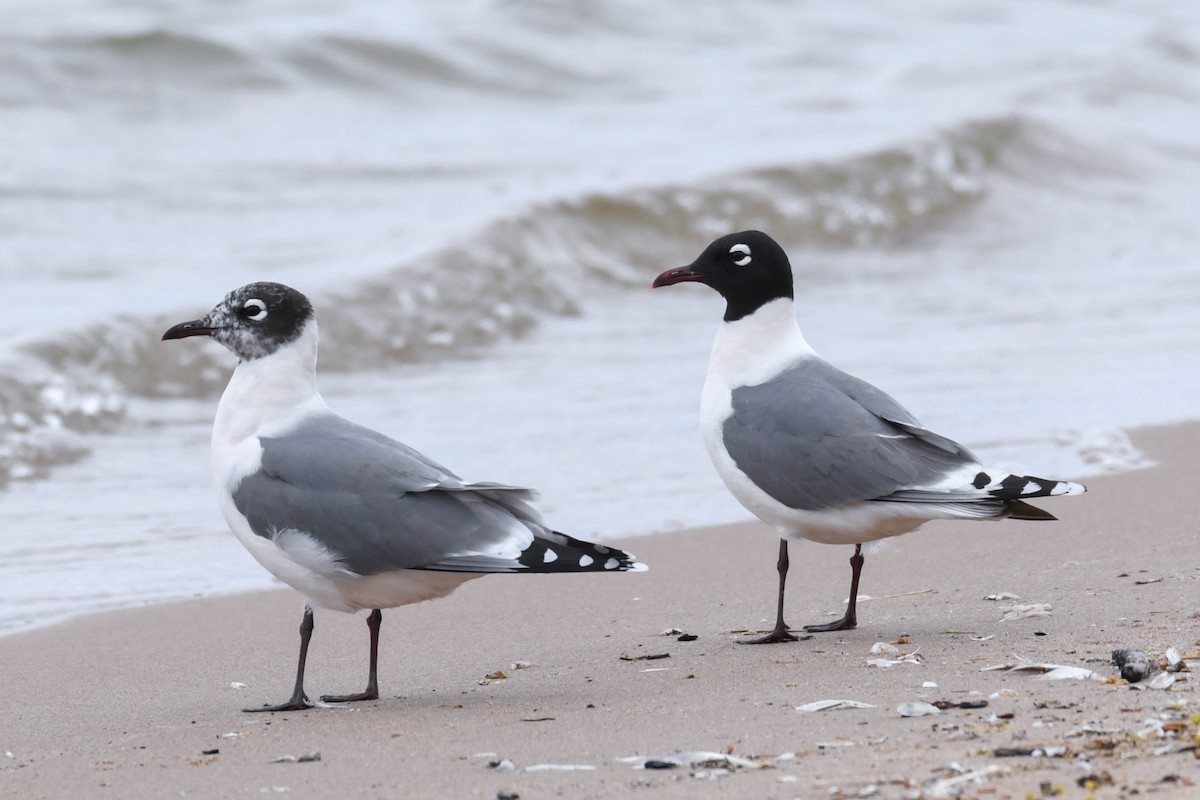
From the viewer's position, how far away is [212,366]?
33.1 ft

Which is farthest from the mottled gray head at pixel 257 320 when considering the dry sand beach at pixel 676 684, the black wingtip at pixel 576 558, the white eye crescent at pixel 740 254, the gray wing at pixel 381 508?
the white eye crescent at pixel 740 254

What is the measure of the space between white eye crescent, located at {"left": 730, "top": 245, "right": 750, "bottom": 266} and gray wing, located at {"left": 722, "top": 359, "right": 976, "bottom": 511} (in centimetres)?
56

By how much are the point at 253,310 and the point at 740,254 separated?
1741mm

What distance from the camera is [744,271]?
5.83m

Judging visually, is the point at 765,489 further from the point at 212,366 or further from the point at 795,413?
the point at 212,366

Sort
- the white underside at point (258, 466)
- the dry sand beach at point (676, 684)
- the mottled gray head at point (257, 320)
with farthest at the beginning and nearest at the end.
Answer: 1. the mottled gray head at point (257, 320)
2. the white underside at point (258, 466)
3. the dry sand beach at point (676, 684)

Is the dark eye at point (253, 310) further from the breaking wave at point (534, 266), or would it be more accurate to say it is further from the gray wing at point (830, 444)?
the breaking wave at point (534, 266)

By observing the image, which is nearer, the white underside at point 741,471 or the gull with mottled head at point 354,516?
the gull with mottled head at point 354,516

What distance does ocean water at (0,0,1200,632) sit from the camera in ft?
26.3

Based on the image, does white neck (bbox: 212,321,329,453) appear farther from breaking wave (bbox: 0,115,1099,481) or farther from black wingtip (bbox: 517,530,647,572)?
breaking wave (bbox: 0,115,1099,481)

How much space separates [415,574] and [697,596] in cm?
152

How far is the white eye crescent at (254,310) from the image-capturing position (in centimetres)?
501

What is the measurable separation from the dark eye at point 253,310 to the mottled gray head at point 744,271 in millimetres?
1515

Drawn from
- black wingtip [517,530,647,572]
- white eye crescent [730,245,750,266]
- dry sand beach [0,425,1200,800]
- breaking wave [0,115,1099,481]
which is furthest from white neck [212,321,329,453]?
breaking wave [0,115,1099,481]
